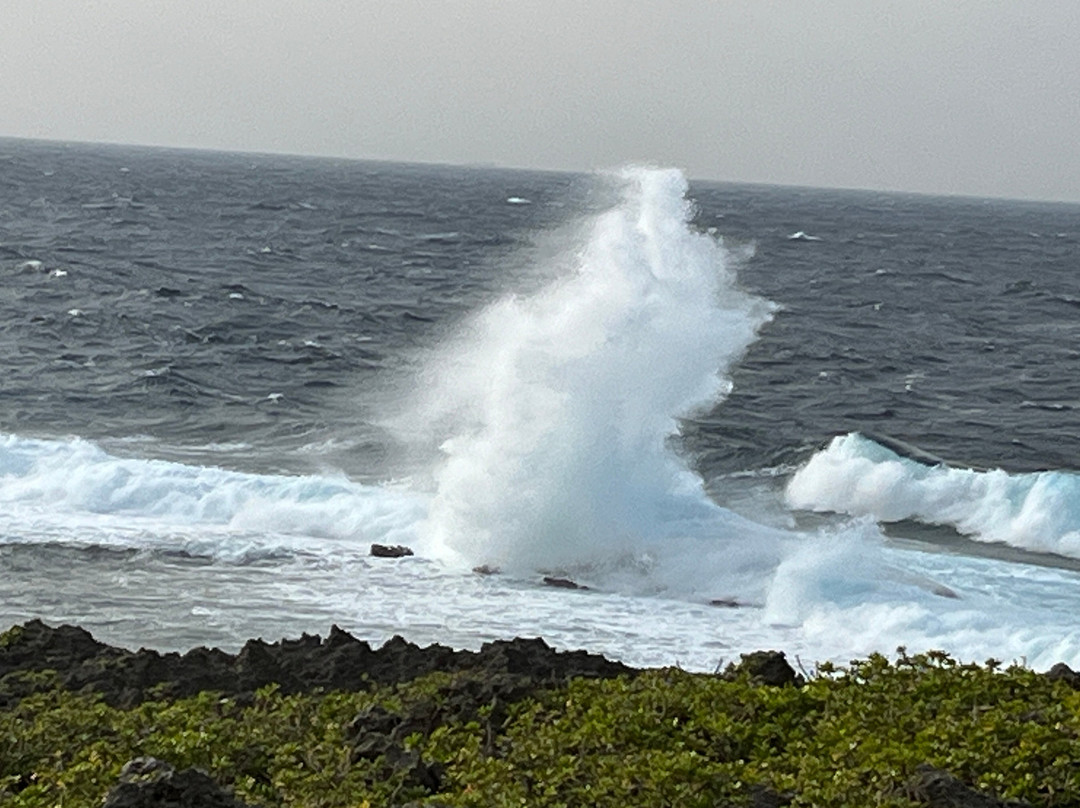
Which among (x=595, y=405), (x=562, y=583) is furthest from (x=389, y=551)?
(x=595, y=405)

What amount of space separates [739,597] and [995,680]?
29.2 feet

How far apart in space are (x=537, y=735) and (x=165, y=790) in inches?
93.7

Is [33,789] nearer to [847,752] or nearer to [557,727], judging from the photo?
[557,727]

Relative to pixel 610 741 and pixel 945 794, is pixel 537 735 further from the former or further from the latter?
pixel 945 794

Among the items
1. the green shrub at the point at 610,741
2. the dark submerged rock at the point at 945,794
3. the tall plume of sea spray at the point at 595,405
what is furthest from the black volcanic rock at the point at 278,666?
the tall plume of sea spray at the point at 595,405

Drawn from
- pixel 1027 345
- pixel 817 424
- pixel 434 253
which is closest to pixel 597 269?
pixel 817 424

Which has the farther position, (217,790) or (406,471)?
(406,471)

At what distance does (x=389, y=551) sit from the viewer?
18.9 metres

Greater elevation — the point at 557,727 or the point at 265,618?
the point at 557,727

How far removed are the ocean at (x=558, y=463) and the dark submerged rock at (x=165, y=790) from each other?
26.5 ft

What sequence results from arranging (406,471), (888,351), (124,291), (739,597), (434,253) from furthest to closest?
(434,253) → (124,291) → (888,351) → (406,471) → (739,597)

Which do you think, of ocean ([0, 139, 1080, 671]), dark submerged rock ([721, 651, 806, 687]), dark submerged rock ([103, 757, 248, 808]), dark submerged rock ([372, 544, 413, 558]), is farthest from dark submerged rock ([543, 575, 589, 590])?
dark submerged rock ([103, 757, 248, 808])

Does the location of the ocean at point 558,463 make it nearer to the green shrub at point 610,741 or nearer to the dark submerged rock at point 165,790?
the green shrub at point 610,741

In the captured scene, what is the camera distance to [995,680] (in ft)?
28.6
